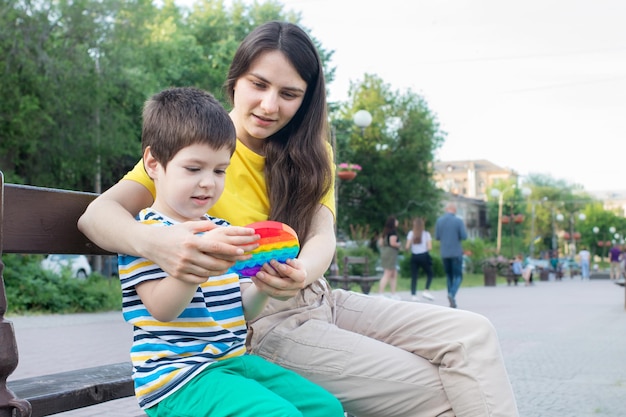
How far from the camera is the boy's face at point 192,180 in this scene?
193cm

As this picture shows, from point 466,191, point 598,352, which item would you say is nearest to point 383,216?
point 598,352

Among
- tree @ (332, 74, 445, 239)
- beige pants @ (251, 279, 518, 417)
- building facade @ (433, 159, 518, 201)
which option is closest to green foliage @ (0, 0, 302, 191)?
beige pants @ (251, 279, 518, 417)

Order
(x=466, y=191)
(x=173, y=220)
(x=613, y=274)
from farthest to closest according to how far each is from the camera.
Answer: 1. (x=466, y=191)
2. (x=613, y=274)
3. (x=173, y=220)

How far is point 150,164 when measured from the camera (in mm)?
2059

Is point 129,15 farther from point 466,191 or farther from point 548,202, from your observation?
point 466,191

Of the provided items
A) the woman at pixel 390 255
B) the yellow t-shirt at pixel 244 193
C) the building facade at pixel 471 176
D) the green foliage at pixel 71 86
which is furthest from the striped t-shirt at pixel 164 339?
the building facade at pixel 471 176

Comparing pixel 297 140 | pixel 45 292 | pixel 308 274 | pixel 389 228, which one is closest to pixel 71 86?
pixel 45 292

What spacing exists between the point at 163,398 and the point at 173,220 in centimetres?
46

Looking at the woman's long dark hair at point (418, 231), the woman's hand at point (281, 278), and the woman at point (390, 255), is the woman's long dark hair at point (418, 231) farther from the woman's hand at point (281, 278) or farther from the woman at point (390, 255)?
the woman's hand at point (281, 278)

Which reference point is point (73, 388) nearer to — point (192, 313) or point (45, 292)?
point (192, 313)

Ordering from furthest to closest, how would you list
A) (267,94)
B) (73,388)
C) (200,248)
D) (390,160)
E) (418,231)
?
(390,160)
(418,231)
(267,94)
(73,388)
(200,248)

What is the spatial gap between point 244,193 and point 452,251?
1188 cm

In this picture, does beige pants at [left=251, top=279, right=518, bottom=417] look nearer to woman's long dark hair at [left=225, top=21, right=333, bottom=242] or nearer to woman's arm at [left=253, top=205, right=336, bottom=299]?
woman's arm at [left=253, top=205, right=336, bottom=299]

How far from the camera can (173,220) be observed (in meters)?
2.01
